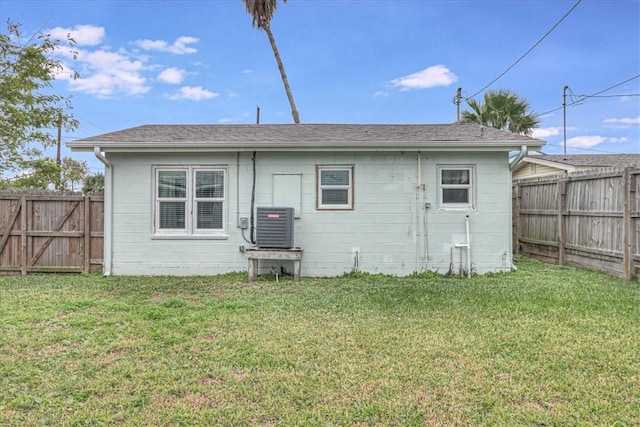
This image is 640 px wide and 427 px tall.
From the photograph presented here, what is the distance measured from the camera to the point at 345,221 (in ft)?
23.7

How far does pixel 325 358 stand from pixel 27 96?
10.9 m

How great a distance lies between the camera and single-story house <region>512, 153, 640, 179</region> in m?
13.8

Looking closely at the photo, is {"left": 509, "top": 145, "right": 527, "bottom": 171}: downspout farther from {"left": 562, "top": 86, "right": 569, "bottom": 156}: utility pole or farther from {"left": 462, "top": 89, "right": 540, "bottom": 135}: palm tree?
{"left": 562, "top": 86, "right": 569, "bottom": 156}: utility pole

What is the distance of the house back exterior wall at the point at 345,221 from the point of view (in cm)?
716

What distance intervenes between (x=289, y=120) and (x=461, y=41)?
698cm

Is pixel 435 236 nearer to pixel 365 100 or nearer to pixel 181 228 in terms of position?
pixel 181 228

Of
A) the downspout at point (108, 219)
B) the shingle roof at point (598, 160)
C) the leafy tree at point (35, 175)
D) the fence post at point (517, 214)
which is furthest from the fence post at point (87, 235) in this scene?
the shingle roof at point (598, 160)

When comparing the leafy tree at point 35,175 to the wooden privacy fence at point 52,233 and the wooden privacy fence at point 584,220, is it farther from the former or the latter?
the wooden privacy fence at point 584,220

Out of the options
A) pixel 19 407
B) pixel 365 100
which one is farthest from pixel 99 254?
pixel 365 100

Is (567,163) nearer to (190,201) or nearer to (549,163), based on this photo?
(549,163)

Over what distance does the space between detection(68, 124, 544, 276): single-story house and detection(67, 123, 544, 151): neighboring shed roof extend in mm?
188

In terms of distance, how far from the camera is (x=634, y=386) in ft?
8.91

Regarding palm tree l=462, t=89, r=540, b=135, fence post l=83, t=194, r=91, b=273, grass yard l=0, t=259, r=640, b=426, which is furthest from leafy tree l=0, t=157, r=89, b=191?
palm tree l=462, t=89, r=540, b=135

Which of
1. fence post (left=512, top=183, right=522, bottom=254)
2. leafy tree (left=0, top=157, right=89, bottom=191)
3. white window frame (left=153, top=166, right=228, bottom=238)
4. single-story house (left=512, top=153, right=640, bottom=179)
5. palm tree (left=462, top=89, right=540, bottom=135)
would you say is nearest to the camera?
white window frame (left=153, top=166, right=228, bottom=238)
